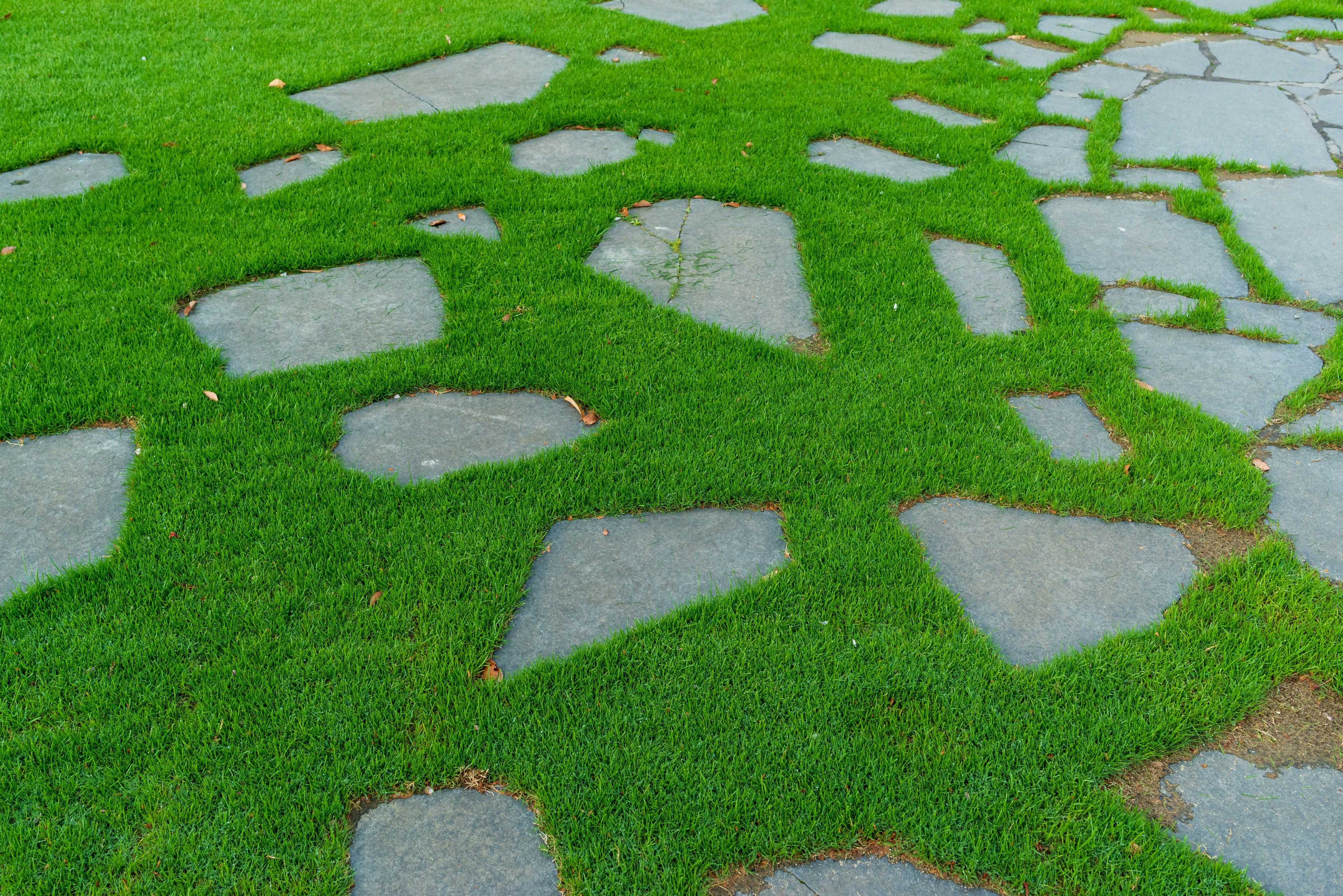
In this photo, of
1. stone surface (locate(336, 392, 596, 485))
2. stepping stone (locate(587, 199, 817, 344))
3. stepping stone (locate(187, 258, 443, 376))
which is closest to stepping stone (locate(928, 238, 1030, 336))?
stepping stone (locate(587, 199, 817, 344))

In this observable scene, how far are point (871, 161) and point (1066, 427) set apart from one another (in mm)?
1855

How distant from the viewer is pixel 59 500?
2.10m

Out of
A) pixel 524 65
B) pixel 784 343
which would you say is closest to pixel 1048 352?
pixel 784 343

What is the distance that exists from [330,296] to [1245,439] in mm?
2634

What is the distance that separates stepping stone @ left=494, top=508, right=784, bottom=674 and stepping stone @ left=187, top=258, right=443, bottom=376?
985 millimetres

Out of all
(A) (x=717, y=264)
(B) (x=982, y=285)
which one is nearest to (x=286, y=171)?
(A) (x=717, y=264)

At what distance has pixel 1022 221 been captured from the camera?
346cm

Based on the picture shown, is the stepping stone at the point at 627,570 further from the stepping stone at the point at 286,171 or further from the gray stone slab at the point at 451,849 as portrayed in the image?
the stepping stone at the point at 286,171

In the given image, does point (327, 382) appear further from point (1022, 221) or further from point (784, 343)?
point (1022, 221)

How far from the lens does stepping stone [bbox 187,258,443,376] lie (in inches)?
104

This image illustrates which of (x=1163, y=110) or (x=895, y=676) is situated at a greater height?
(x=1163, y=110)

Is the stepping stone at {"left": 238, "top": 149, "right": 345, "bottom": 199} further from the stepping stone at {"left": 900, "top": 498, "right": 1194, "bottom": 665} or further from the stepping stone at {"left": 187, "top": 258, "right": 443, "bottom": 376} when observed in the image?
the stepping stone at {"left": 900, "top": 498, "right": 1194, "bottom": 665}

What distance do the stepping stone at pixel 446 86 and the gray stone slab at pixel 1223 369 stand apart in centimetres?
298

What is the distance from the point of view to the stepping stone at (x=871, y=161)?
382 centimetres
